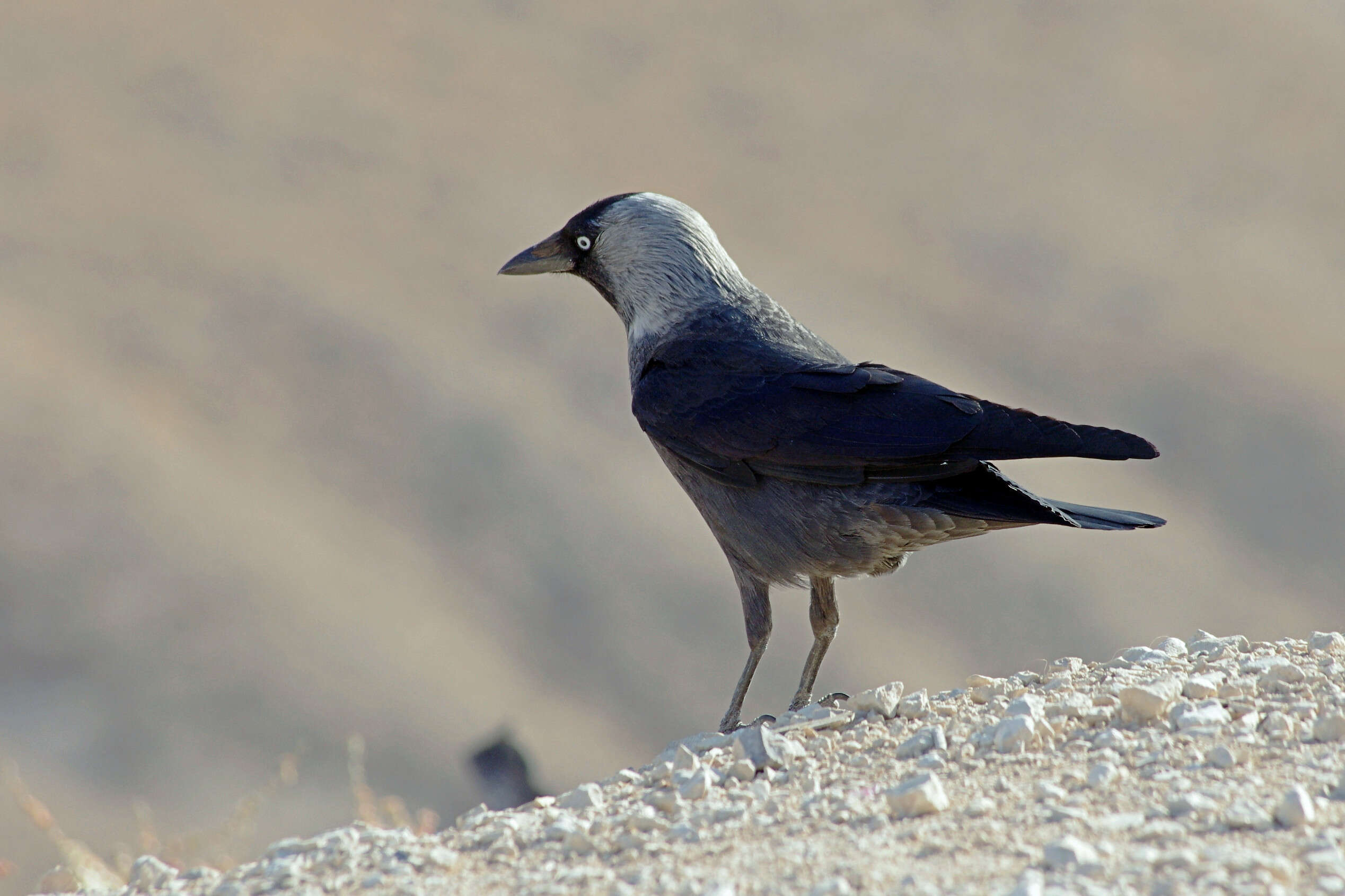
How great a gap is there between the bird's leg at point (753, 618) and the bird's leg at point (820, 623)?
0.24m

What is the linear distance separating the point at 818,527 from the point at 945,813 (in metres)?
2.26

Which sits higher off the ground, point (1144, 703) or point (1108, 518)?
point (1108, 518)

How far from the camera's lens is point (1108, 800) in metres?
3.13

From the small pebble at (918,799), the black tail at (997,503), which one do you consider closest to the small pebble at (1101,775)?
the small pebble at (918,799)

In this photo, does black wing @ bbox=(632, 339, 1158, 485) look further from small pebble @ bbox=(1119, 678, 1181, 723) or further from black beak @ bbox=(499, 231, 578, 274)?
black beak @ bbox=(499, 231, 578, 274)

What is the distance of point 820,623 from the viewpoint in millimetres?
5938

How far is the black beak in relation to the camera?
7.01 meters

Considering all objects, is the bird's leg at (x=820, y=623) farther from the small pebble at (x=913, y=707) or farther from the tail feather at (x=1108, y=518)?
the small pebble at (x=913, y=707)

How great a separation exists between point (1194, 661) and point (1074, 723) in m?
1.27

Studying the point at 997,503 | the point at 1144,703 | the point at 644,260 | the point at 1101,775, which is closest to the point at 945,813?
the point at 1101,775

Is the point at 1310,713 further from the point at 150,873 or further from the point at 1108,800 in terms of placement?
the point at 150,873

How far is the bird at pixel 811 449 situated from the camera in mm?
4871

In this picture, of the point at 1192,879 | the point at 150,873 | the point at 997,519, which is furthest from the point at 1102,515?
the point at 150,873

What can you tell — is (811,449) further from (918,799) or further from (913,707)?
(918,799)
